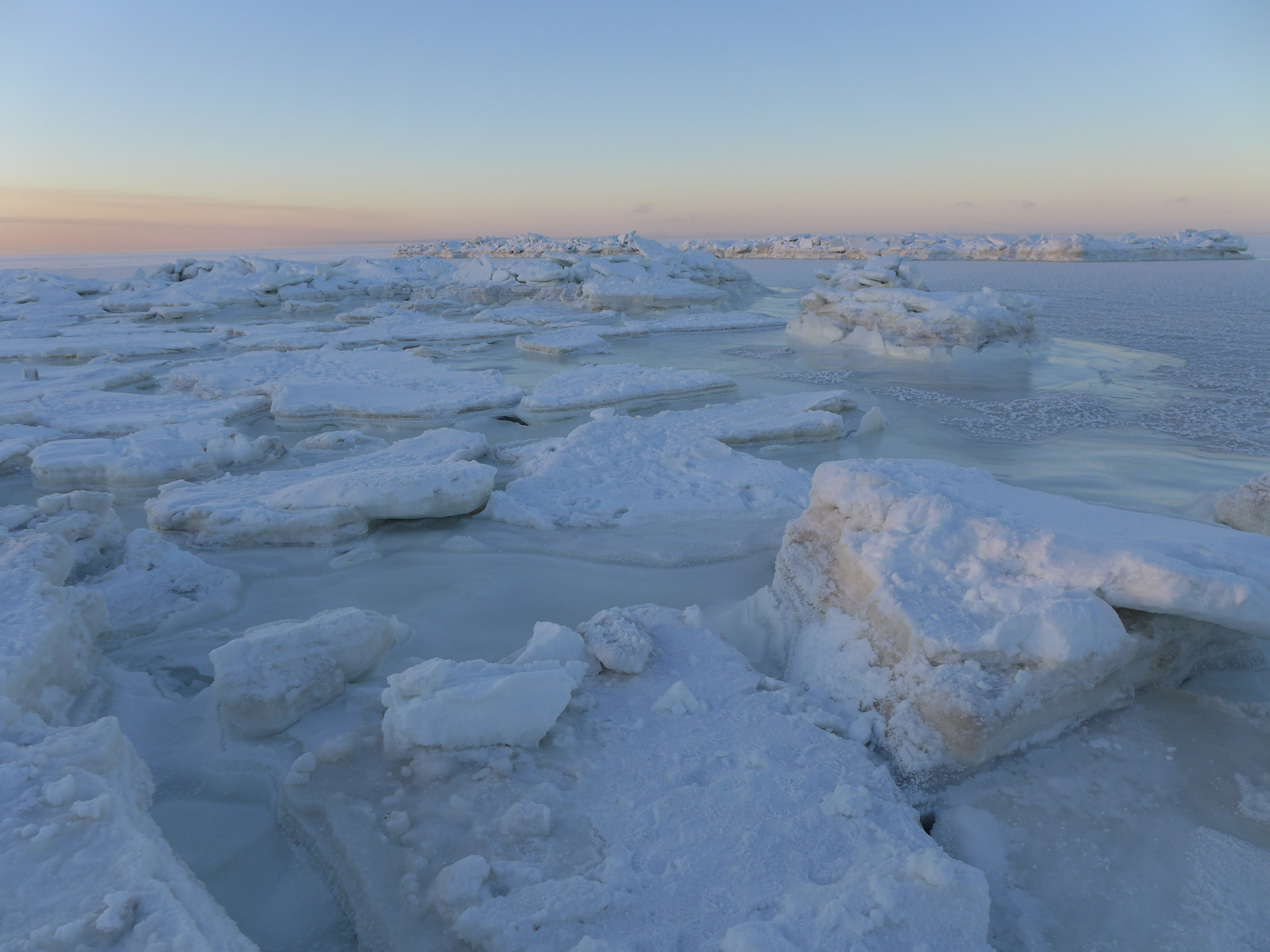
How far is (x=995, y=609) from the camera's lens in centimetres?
244

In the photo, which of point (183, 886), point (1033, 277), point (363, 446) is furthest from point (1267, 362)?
point (1033, 277)

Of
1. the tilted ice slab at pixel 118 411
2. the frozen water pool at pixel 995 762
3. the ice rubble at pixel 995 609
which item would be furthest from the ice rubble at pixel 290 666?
the tilted ice slab at pixel 118 411

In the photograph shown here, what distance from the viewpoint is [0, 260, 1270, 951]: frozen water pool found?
1.89m

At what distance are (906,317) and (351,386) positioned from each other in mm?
8572

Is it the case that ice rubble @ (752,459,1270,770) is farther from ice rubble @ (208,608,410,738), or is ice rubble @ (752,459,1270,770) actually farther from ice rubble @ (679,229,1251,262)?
ice rubble @ (679,229,1251,262)

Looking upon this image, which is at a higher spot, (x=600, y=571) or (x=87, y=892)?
(x=87, y=892)

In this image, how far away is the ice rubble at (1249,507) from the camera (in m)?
4.14

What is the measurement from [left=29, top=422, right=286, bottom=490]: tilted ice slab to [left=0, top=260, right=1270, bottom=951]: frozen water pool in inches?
5.9

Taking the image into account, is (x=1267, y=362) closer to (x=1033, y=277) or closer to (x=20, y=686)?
(x=20, y=686)

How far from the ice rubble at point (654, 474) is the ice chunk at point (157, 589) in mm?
1583

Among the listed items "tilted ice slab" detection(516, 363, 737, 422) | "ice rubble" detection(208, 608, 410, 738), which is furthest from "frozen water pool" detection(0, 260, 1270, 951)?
"tilted ice slab" detection(516, 363, 737, 422)

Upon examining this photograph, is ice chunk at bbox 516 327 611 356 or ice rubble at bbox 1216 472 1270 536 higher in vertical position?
ice rubble at bbox 1216 472 1270 536

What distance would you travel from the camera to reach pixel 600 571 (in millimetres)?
4023

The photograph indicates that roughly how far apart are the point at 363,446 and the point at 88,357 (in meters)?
7.80
